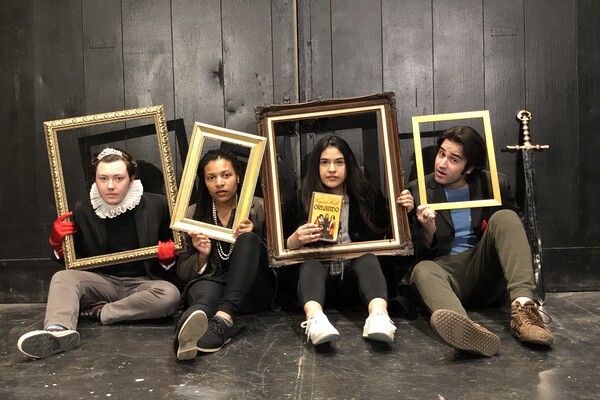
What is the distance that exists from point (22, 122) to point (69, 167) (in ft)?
1.17

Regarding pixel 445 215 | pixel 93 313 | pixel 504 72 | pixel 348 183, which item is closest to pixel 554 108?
pixel 504 72

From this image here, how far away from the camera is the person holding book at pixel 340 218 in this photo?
2.62 m

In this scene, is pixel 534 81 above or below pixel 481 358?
above

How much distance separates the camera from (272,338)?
8.35 feet

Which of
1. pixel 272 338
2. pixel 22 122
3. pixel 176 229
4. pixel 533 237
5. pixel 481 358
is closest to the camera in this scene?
pixel 481 358

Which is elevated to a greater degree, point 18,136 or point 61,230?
point 18,136

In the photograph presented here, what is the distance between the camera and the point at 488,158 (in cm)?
297

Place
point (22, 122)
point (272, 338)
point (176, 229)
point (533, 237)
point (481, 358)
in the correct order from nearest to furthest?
point (481, 358) < point (272, 338) < point (176, 229) < point (533, 237) < point (22, 122)

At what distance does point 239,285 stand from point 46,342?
764 mm

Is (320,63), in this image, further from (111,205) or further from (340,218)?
(111,205)

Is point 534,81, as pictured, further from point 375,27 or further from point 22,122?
point 22,122

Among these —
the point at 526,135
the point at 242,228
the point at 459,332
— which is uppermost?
the point at 526,135

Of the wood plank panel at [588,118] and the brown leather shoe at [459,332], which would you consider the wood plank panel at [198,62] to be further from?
the wood plank panel at [588,118]

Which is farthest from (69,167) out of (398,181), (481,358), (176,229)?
(481,358)
